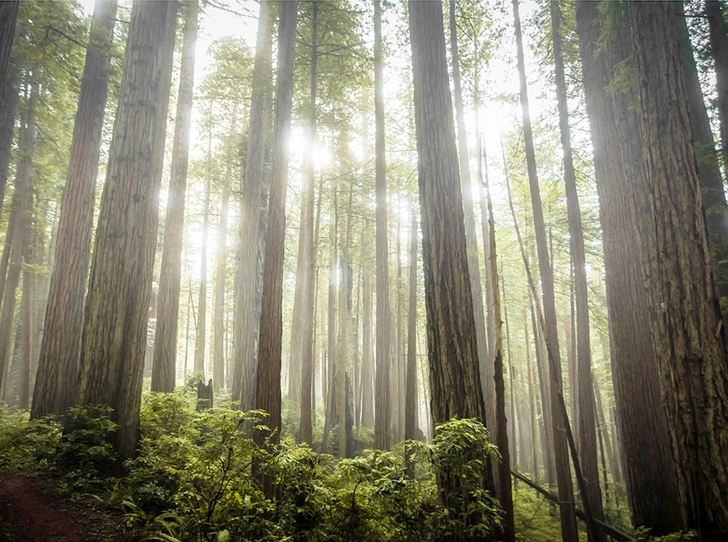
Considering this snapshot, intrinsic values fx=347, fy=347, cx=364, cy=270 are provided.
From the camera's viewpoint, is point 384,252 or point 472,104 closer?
point 384,252

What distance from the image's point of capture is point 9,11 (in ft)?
14.5

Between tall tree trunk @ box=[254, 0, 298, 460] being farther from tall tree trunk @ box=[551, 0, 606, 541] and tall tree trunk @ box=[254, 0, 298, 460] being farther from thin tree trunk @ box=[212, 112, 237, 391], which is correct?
thin tree trunk @ box=[212, 112, 237, 391]

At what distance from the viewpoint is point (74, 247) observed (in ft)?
23.0

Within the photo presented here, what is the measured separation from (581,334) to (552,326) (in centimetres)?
72

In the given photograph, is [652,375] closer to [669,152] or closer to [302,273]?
[669,152]

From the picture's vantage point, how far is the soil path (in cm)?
322

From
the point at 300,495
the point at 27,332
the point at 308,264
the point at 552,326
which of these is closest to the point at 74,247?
the point at 308,264

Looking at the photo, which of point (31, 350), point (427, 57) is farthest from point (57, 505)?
point (31, 350)

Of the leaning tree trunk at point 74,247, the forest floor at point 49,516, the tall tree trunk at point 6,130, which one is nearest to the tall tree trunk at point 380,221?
the leaning tree trunk at point 74,247

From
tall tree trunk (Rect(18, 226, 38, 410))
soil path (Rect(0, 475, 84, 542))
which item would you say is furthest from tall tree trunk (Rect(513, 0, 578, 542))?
tall tree trunk (Rect(18, 226, 38, 410))

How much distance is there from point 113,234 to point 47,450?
311cm

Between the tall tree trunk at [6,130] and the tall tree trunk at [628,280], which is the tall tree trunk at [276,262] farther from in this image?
the tall tree trunk at [628,280]

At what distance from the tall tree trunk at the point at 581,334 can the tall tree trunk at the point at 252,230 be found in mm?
7410

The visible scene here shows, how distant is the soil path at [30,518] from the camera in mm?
3223
